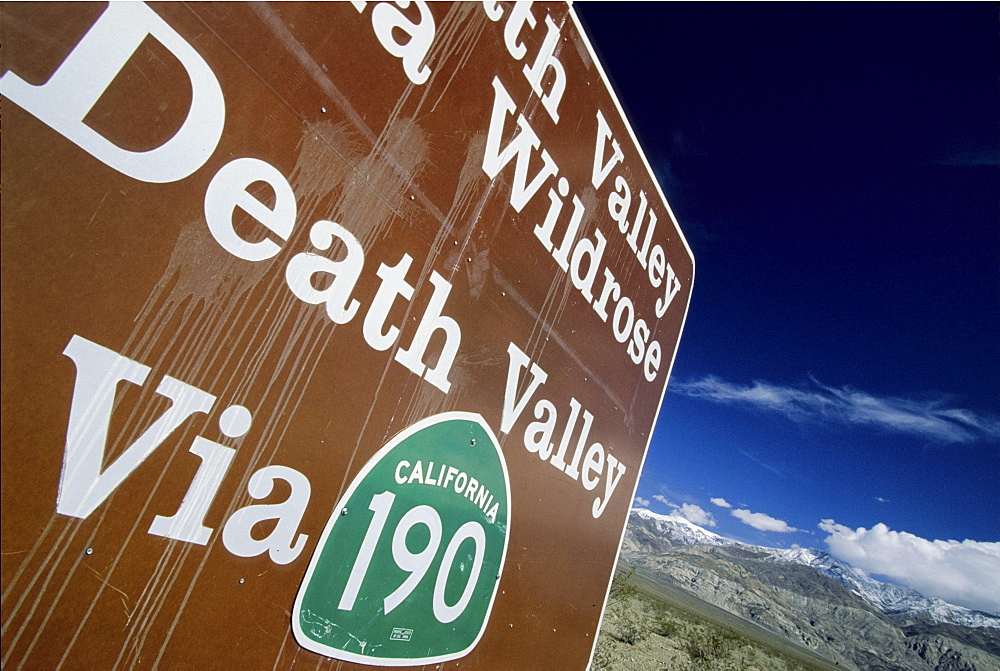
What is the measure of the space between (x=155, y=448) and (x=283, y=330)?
0.31 m

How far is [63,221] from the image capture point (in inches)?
29.5

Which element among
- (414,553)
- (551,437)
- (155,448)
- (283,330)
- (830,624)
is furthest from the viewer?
(830,624)

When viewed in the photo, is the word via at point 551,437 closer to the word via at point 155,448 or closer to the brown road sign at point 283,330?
the brown road sign at point 283,330

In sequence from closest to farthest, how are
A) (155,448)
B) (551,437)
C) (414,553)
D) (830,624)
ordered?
(155,448) < (414,553) < (551,437) < (830,624)

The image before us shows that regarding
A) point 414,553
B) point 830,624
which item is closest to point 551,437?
point 414,553

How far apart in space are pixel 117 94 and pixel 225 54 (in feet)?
→ 0.70

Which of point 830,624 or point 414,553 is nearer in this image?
point 414,553

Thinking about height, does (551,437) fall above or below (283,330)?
above

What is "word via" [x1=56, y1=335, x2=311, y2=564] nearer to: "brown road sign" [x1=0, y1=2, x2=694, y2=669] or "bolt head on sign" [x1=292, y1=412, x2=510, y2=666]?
"brown road sign" [x1=0, y1=2, x2=694, y2=669]

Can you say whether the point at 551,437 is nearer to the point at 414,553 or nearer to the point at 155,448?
the point at 414,553

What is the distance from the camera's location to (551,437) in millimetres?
2006

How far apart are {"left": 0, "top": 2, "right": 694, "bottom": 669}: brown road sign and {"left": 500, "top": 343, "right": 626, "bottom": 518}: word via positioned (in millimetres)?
18

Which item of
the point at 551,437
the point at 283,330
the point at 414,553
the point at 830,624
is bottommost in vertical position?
the point at 414,553

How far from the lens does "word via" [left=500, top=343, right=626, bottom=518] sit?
1774mm
